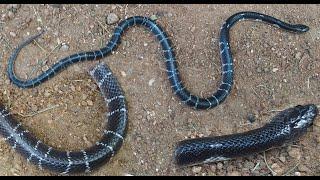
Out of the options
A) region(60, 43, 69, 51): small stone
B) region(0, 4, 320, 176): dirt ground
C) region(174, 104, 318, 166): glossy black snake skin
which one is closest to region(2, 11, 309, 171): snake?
region(174, 104, 318, 166): glossy black snake skin

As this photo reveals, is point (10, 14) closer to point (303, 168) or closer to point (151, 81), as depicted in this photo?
point (151, 81)

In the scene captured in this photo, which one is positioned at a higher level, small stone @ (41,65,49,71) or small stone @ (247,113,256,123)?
small stone @ (247,113,256,123)

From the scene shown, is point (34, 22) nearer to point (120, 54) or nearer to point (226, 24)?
point (120, 54)

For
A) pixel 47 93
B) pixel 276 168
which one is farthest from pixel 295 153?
pixel 47 93

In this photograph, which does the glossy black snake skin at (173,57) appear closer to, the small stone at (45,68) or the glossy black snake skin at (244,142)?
the small stone at (45,68)

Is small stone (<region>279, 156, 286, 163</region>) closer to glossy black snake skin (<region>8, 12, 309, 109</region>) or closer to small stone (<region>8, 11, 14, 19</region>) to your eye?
glossy black snake skin (<region>8, 12, 309, 109</region>)
